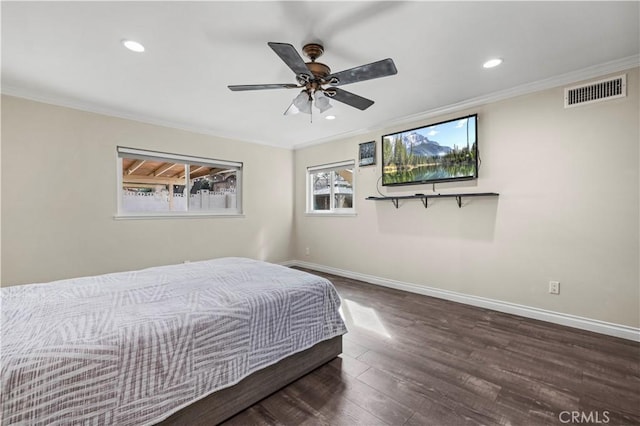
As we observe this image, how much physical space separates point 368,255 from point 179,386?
338 centimetres

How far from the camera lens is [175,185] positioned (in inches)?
162

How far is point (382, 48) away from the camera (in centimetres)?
220

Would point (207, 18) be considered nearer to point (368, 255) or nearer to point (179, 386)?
point (179, 386)

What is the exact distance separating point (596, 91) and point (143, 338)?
3.95 m

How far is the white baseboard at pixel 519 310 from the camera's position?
2.47m

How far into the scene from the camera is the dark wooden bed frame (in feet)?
4.49

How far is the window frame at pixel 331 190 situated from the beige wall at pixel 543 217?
2.55 ft

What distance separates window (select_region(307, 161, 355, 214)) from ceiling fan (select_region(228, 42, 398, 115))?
7.31 ft

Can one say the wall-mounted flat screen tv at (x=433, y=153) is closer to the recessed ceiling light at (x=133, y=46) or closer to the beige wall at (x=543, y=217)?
the beige wall at (x=543, y=217)

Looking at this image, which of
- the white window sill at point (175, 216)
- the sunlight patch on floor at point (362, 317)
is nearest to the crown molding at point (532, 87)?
the sunlight patch on floor at point (362, 317)

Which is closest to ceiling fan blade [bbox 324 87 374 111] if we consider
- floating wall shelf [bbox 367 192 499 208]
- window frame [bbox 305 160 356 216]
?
floating wall shelf [bbox 367 192 499 208]

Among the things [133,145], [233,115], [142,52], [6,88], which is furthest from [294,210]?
[6,88]

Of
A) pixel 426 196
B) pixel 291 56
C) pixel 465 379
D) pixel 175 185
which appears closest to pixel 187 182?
pixel 175 185

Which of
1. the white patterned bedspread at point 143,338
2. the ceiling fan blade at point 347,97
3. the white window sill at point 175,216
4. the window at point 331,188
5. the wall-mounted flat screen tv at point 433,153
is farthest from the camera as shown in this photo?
the window at point 331,188
